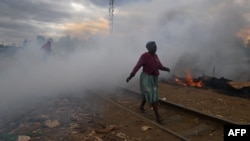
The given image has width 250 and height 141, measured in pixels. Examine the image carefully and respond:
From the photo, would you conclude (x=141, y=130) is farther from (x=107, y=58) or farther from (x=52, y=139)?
(x=107, y=58)

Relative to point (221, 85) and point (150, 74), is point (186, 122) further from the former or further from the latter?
point (221, 85)

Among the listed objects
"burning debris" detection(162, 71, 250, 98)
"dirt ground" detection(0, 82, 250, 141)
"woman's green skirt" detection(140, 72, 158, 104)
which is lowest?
"dirt ground" detection(0, 82, 250, 141)

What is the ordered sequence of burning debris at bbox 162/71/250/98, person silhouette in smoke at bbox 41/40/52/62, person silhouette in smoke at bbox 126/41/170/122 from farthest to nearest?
person silhouette in smoke at bbox 41/40/52/62 → burning debris at bbox 162/71/250/98 → person silhouette in smoke at bbox 126/41/170/122

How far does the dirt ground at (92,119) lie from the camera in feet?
22.1

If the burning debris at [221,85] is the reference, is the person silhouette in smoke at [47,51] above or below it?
above

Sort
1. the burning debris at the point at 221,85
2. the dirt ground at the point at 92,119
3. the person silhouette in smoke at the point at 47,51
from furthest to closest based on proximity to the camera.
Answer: the person silhouette in smoke at the point at 47,51 → the burning debris at the point at 221,85 → the dirt ground at the point at 92,119

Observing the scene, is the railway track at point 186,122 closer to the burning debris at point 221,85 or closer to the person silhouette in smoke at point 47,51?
A: the burning debris at point 221,85

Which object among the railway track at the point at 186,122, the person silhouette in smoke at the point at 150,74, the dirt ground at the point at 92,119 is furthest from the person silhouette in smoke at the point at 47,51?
the person silhouette in smoke at the point at 150,74

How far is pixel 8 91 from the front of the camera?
11938mm

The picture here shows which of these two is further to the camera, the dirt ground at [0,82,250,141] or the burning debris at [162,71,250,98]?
the burning debris at [162,71,250,98]

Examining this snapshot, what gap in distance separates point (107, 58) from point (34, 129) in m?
11.9

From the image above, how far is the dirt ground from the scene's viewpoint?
6723 millimetres

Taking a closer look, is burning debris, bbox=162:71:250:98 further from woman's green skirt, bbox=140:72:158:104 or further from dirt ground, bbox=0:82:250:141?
woman's green skirt, bbox=140:72:158:104

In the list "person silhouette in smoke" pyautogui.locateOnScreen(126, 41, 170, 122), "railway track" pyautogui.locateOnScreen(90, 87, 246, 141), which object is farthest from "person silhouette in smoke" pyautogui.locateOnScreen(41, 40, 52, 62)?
"person silhouette in smoke" pyautogui.locateOnScreen(126, 41, 170, 122)
